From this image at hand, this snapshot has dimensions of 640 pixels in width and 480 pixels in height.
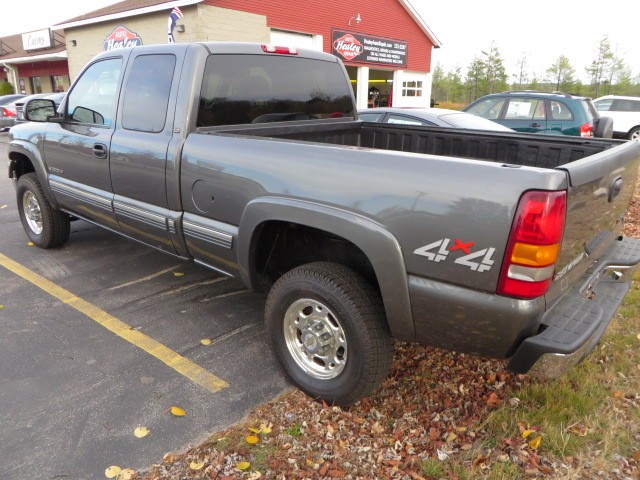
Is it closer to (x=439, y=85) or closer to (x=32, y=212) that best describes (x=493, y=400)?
(x=32, y=212)

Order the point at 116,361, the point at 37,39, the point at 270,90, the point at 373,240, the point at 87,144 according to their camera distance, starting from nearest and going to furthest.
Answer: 1. the point at 373,240
2. the point at 116,361
3. the point at 270,90
4. the point at 87,144
5. the point at 37,39

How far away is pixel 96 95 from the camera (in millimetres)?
Answer: 4203

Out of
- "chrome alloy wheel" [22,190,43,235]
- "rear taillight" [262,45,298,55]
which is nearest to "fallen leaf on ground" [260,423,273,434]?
"rear taillight" [262,45,298,55]

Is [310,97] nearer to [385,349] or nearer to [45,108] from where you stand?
[385,349]

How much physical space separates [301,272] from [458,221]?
39.6 inches

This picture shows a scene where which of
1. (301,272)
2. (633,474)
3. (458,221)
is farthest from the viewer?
(301,272)

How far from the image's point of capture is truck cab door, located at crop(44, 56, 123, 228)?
398cm

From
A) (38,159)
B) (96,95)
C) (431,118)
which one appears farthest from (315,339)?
(431,118)

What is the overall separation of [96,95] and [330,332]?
2.97 meters

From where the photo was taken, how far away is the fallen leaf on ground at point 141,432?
8.57 ft

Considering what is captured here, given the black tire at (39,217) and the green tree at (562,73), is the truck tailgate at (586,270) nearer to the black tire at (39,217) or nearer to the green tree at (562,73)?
the black tire at (39,217)

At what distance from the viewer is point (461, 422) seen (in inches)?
108

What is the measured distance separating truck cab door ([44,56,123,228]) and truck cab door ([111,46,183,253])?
0.53 feet

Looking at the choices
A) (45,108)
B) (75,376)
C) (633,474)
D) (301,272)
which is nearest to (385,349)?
(301,272)
